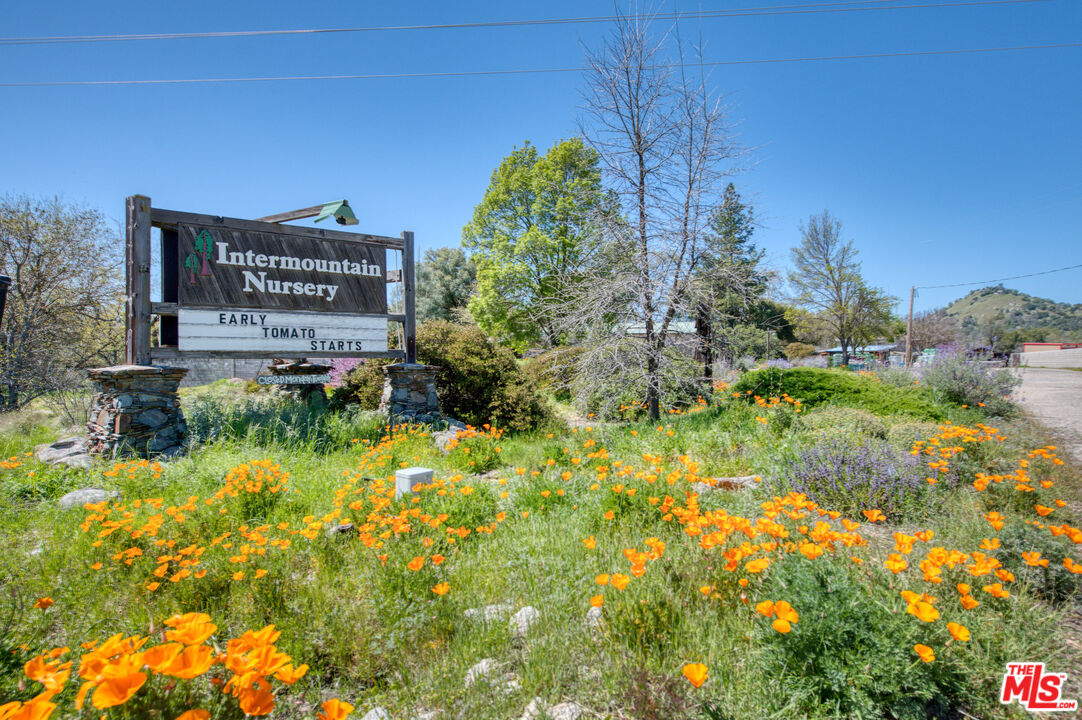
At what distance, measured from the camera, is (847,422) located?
565cm

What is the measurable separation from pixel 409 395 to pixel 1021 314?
12501cm

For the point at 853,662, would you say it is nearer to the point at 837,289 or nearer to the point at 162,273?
the point at 162,273

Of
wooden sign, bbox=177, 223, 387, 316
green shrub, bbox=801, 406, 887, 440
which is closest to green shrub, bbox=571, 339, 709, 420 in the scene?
green shrub, bbox=801, 406, 887, 440

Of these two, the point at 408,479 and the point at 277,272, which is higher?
the point at 277,272

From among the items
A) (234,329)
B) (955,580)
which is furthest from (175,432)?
(955,580)

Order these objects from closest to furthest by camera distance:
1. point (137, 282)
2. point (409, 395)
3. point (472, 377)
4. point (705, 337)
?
1. point (137, 282)
2. point (409, 395)
3. point (705, 337)
4. point (472, 377)

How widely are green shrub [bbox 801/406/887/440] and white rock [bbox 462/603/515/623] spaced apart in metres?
4.42

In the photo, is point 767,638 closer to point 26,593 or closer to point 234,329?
point 26,593

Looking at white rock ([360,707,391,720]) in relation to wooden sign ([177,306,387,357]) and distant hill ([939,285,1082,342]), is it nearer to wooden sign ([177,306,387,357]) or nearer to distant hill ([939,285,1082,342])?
wooden sign ([177,306,387,357])

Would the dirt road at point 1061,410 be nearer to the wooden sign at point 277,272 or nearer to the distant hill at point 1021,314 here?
the wooden sign at point 277,272

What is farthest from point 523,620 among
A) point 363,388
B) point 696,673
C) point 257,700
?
point 363,388

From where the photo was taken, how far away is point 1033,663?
1.90 m

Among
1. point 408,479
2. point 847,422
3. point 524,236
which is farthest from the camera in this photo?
point 524,236

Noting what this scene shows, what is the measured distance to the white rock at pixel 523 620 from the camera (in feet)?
7.56
